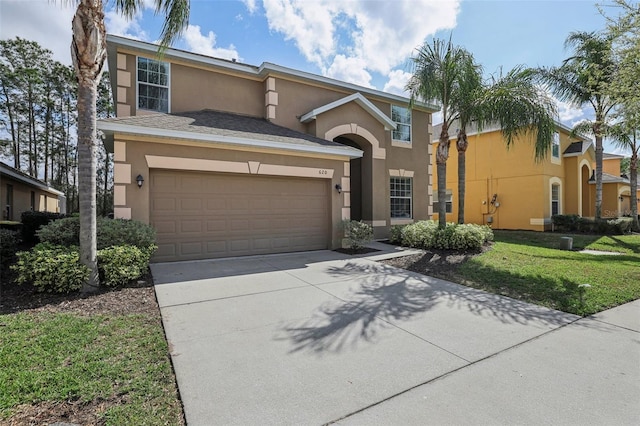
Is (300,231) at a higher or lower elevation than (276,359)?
higher

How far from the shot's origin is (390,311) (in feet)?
16.8

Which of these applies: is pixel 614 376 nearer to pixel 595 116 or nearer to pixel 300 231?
pixel 300 231

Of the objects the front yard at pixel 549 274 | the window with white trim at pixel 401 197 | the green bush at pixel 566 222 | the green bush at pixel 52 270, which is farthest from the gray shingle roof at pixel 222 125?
the green bush at pixel 566 222

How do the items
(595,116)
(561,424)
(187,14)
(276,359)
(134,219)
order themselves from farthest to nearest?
(595,116)
(134,219)
(187,14)
(276,359)
(561,424)

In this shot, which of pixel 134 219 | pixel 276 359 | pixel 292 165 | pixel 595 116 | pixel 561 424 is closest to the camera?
pixel 561 424

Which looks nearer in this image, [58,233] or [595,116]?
[58,233]

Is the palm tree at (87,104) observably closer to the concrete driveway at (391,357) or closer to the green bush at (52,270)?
the green bush at (52,270)

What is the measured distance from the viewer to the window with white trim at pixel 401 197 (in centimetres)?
1421

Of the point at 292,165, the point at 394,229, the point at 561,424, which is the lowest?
the point at 561,424

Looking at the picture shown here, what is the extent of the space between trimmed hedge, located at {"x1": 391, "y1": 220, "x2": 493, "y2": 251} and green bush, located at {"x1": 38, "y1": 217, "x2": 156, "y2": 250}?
8.48 metres

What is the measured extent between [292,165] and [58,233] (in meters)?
6.11

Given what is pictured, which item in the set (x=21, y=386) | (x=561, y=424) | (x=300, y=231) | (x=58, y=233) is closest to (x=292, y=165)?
(x=300, y=231)

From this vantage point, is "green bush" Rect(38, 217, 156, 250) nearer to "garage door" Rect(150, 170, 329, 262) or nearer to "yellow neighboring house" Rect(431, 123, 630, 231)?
"garage door" Rect(150, 170, 329, 262)

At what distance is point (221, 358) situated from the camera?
3.52m
